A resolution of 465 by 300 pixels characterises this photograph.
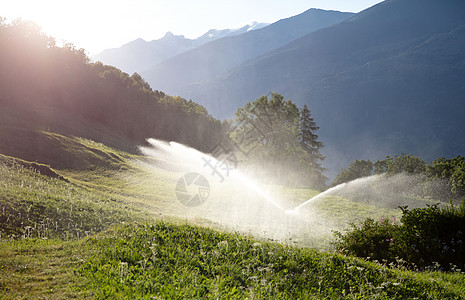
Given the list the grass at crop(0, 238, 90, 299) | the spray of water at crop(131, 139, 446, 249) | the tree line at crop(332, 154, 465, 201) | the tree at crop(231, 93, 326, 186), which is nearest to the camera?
the grass at crop(0, 238, 90, 299)

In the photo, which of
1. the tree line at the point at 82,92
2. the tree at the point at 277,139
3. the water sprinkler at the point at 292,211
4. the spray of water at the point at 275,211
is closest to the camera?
the spray of water at the point at 275,211

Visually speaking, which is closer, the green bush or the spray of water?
the green bush

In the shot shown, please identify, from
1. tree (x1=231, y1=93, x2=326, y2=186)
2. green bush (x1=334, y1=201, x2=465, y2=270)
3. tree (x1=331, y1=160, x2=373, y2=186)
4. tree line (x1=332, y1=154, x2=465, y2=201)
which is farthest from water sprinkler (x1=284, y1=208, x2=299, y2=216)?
tree (x1=331, y1=160, x2=373, y2=186)

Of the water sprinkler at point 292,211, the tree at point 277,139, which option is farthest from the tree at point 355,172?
the water sprinkler at point 292,211

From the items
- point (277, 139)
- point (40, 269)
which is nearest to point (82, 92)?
point (277, 139)

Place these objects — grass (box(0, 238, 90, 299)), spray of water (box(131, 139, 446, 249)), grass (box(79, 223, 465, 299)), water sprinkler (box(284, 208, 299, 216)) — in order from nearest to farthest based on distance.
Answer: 1. grass (box(0, 238, 90, 299))
2. grass (box(79, 223, 465, 299))
3. spray of water (box(131, 139, 446, 249))
4. water sprinkler (box(284, 208, 299, 216))

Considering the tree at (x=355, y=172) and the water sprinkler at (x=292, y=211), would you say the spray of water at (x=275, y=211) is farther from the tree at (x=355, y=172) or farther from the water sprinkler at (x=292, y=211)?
the tree at (x=355, y=172)

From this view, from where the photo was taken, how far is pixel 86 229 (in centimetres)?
1388

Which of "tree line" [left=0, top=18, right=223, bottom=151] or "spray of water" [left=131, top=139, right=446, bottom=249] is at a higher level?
"tree line" [left=0, top=18, right=223, bottom=151]

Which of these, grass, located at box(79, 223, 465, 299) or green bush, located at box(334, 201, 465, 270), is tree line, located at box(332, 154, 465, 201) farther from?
grass, located at box(79, 223, 465, 299)

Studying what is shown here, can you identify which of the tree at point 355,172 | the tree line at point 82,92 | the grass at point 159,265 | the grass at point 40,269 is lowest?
the grass at point 40,269

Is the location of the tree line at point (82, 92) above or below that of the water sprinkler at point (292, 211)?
above

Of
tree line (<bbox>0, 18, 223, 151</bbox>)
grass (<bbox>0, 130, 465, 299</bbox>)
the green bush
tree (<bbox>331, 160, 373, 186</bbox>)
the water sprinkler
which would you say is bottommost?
grass (<bbox>0, 130, 465, 299</bbox>)

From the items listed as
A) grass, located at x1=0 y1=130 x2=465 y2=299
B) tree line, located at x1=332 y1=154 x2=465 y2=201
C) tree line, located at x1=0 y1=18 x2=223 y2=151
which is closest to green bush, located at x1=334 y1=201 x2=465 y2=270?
grass, located at x1=0 y1=130 x2=465 y2=299
